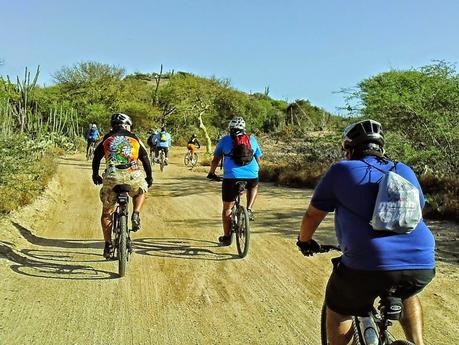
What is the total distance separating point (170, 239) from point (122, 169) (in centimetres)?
243

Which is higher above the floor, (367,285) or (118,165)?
(118,165)

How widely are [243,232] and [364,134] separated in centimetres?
477

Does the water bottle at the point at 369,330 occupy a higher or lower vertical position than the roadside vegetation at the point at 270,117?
lower

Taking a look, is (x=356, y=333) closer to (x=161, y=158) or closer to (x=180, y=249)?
(x=180, y=249)

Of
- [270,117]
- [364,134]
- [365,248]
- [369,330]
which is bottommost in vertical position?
[369,330]

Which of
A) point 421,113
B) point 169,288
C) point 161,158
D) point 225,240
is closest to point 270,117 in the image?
point 161,158

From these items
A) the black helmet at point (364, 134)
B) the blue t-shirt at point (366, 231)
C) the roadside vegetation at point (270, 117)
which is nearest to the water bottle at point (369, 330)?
the blue t-shirt at point (366, 231)

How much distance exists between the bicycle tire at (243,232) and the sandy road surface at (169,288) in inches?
8.2

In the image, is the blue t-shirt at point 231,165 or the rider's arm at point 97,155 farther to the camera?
Result: the blue t-shirt at point 231,165

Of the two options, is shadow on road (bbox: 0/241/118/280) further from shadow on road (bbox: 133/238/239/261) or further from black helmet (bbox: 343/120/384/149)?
black helmet (bbox: 343/120/384/149)

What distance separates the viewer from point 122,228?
22.0 ft

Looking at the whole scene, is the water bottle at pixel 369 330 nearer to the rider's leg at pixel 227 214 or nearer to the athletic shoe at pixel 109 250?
the athletic shoe at pixel 109 250

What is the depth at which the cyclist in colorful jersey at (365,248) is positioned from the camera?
2.81 meters

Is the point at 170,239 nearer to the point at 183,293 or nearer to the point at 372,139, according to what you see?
the point at 183,293
